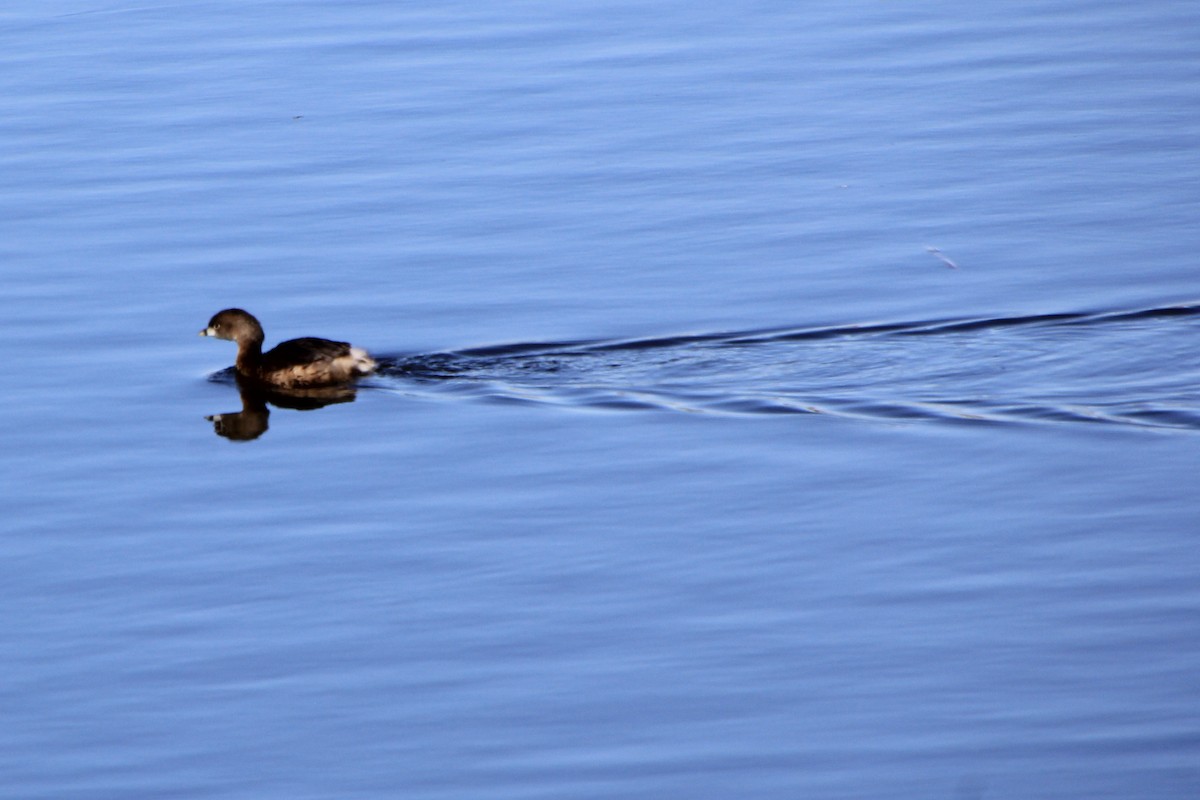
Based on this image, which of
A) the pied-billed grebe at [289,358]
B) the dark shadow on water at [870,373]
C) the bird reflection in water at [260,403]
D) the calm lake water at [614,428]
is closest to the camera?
the calm lake water at [614,428]

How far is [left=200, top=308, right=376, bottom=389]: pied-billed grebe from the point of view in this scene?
12492 millimetres

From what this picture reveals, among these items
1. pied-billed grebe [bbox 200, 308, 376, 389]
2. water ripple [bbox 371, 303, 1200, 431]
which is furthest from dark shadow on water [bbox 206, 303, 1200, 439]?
pied-billed grebe [bbox 200, 308, 376, 389]

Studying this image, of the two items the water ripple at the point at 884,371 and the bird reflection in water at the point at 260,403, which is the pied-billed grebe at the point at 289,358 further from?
the water ripple at the point at 884,371

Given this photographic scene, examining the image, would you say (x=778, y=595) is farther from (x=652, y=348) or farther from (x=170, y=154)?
(x=170, y=154)

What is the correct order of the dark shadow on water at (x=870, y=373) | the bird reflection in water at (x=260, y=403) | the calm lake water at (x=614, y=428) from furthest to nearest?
1. the bird reflection in water at (x=260, y=403)
2. the dark shadow on water at (x=870, y=373)
3. the calm lake water at (x=614, y=428)

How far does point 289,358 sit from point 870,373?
11.4ft

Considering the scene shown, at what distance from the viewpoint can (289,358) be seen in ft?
41.6

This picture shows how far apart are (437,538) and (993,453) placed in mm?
2956

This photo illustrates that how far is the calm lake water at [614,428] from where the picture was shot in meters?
8.01

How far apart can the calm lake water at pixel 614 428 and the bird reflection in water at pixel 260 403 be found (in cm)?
5

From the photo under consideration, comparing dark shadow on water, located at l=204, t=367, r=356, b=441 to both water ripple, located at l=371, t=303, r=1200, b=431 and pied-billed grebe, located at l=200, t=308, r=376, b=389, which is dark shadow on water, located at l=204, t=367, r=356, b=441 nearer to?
pied-billed grebe, located at l=200, t=308, r=376, b=389

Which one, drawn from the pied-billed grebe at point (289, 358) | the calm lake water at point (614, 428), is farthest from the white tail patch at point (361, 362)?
the calm lake water at point (614, 428)

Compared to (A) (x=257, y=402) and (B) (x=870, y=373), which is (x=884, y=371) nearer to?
(B) (x=870, y=373)

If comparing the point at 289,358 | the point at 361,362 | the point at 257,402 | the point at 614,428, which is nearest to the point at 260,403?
the point at 257,402
